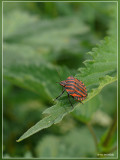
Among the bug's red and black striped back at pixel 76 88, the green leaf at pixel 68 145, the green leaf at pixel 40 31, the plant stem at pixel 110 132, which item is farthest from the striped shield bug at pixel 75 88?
the green leaf at pixel 40 31

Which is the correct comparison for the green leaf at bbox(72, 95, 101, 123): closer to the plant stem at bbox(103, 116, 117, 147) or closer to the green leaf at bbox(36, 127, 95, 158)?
the plant stem at bbox(103, 116, 117, 147)

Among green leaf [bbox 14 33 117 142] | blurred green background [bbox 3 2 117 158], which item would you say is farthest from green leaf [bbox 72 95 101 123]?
green leaf [bbox 14 33 117 142]

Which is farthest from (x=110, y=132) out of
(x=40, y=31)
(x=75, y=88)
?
(x=40, y=31)

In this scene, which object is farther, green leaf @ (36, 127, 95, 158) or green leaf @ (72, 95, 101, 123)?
green leaf @ (36, 127, 95, 158)

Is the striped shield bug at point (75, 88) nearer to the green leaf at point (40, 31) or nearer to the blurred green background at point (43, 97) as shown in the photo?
the blurred green background at point (43, 97)

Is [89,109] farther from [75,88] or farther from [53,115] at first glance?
[53,115]

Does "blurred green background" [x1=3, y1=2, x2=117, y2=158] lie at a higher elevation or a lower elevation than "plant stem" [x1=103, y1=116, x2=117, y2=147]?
higher

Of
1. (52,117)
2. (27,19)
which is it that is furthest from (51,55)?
(52,117)

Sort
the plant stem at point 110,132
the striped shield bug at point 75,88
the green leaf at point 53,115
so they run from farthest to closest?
the plant stem at point 110,132 → the striped shield bug at point 75,88 → the green leaf at point 53,115
